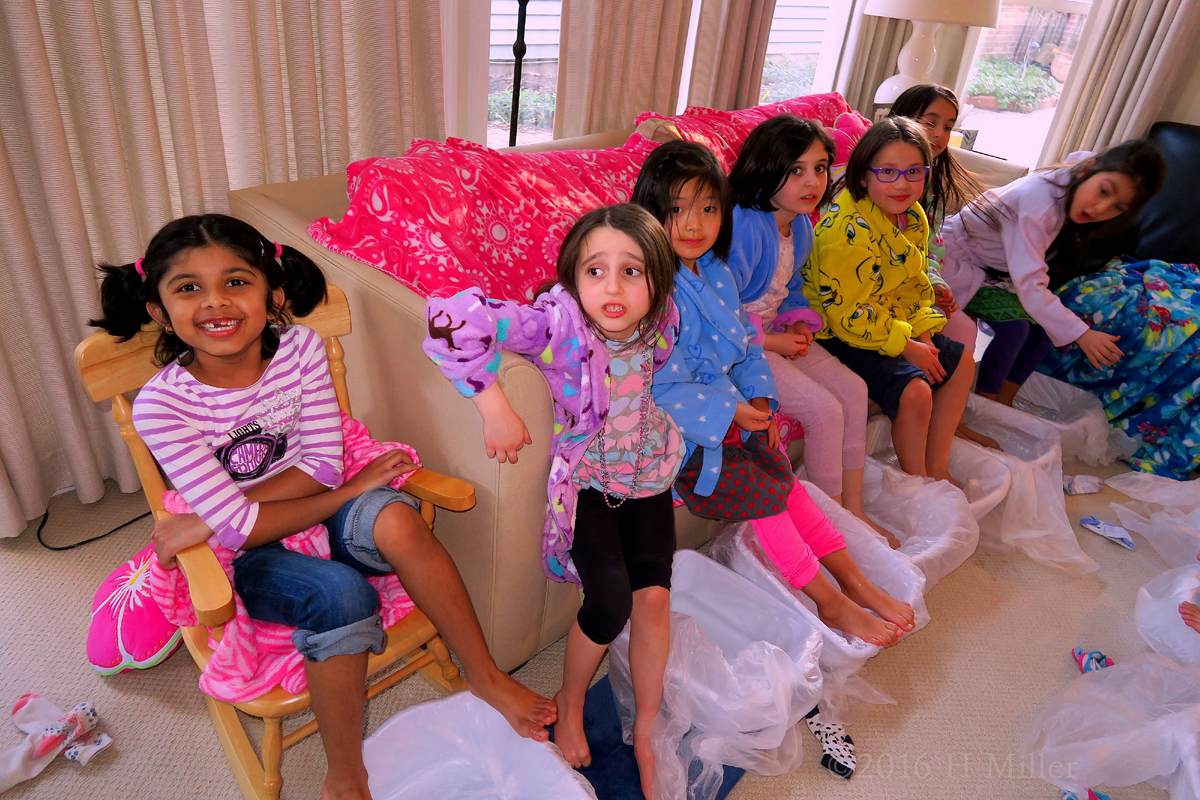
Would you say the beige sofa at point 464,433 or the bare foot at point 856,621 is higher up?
the beige sofa at point 464,433

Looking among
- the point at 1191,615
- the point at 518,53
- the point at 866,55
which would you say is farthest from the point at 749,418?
the point at 866,55

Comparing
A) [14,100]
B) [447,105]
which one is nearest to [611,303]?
[14,100]

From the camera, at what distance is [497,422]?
3.67ft

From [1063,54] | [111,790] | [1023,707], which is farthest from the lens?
[1063,54]

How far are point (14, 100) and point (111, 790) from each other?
1.30m

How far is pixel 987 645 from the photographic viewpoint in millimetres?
1718

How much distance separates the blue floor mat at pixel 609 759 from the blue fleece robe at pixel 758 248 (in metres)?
0.97

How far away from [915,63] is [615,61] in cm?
168

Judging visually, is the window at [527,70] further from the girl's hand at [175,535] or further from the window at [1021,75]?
the window at [1021,75]

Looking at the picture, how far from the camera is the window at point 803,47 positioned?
10.8 feet

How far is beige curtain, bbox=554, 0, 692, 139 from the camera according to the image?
224 centimetres

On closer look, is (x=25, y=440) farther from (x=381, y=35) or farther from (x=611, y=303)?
(x=611, y=303)

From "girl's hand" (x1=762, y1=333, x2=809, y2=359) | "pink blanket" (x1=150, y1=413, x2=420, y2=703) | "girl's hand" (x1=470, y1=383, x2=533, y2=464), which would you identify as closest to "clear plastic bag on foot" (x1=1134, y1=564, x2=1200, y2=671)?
"girl's hand" (x1=762, y1=333, x2=809, y2=359)

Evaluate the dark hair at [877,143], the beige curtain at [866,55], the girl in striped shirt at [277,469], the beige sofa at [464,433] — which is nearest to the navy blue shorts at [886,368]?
the dark hair at [877,143]
